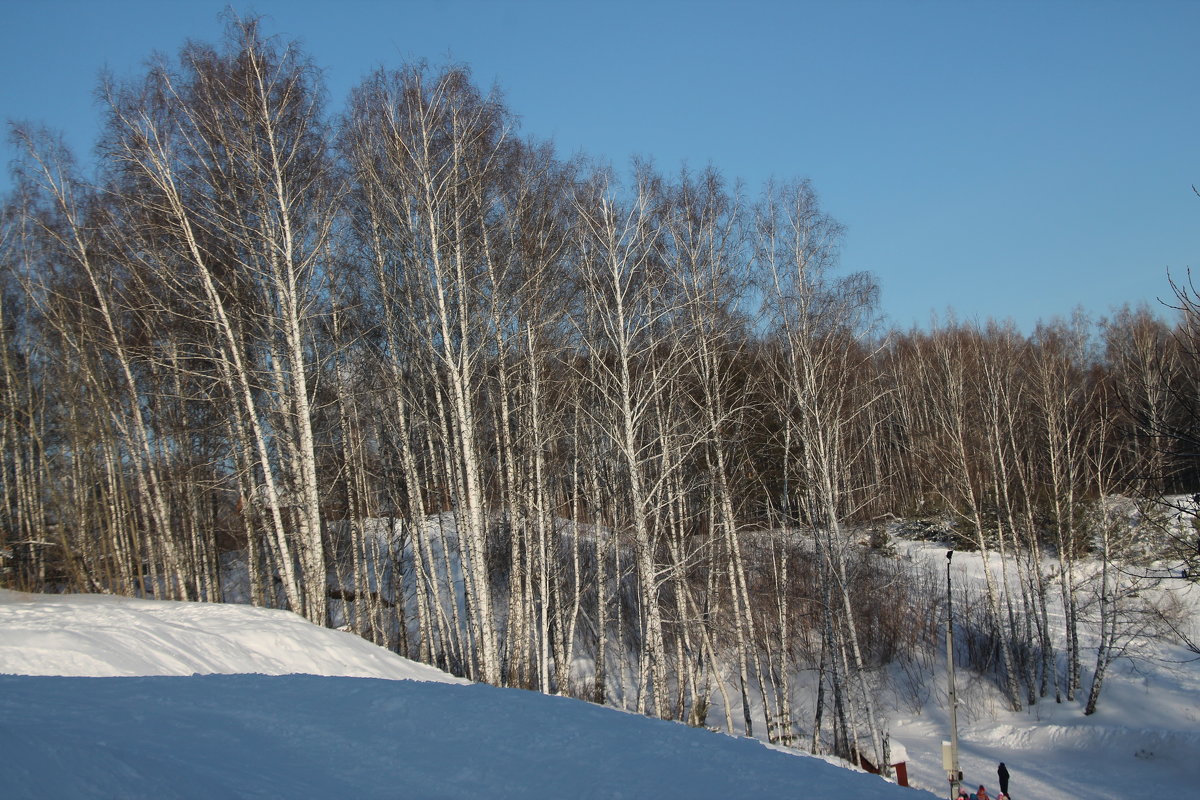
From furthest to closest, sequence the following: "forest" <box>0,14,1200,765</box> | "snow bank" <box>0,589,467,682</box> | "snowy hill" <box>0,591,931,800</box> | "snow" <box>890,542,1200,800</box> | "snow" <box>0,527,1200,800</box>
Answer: "snow" <box>890,542,1200,800</box>, "forest" <box>0,14,1200,765</box>, "snow bank" <box>0,589,467,682</box>, "snow" <box>0,527,1200,800</box>, "snowy hill" <box>0,591,931,800</box>

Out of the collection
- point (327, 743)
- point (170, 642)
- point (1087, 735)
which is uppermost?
point (170, 642)

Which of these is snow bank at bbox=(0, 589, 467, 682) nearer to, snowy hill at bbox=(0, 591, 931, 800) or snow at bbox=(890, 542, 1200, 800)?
snowy hill at bbox=(0, 591, 931, 800)

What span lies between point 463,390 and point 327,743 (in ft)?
24.0

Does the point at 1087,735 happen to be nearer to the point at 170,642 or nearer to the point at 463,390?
the point at 463,390

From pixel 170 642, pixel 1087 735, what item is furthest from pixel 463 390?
pixel 1087 735

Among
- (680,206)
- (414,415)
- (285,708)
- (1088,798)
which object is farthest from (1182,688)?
(285,708)

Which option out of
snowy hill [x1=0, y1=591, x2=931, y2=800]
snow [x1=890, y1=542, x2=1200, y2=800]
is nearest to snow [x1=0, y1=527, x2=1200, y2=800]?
snowy hill [x1=0, y1=591, x2=931, y2=800]

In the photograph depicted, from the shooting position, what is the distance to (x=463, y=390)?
1230cm

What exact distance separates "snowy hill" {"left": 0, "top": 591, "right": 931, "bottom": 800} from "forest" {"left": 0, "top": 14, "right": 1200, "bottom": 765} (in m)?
4.46

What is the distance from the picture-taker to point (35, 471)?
19688 mm

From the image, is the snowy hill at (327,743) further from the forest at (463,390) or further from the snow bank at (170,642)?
the forest at (463,390)

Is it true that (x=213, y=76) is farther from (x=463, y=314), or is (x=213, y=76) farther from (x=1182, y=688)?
(x=1182, y=688)

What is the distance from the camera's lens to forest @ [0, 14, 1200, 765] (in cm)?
1271

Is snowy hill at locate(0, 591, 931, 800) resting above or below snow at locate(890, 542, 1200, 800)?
above
